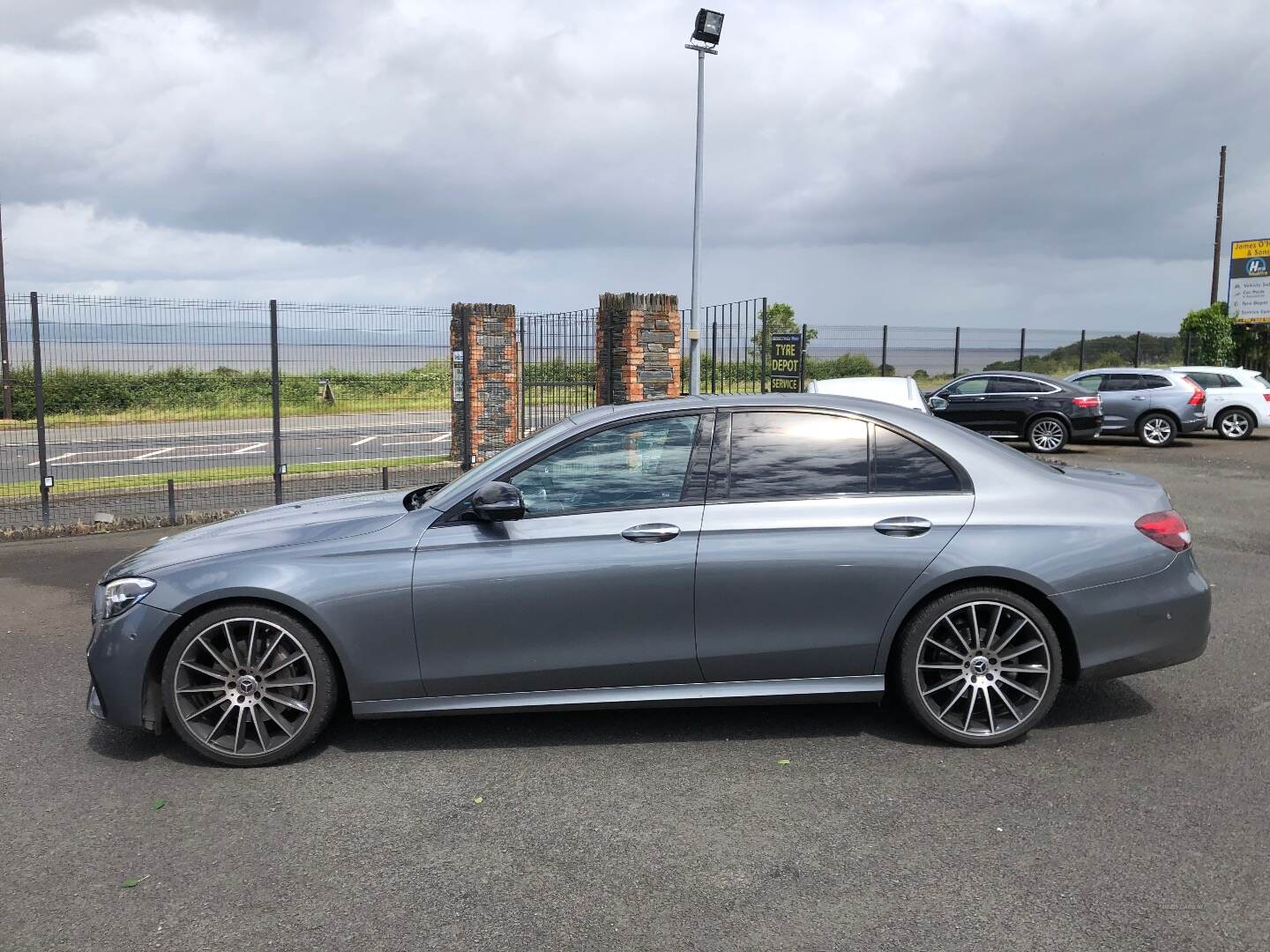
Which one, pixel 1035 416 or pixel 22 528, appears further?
pixel 1035 416

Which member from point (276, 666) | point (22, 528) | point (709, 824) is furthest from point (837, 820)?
point (22, 528)

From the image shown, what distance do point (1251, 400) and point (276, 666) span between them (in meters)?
22.0

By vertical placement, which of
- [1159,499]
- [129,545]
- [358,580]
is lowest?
[129,545]

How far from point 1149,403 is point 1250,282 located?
53.3ft

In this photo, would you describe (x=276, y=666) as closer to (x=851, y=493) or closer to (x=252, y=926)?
(x=252, y=926)

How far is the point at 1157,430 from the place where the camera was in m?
20.3

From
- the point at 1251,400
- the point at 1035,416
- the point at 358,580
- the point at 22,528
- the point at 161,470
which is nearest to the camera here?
the point at 358,580

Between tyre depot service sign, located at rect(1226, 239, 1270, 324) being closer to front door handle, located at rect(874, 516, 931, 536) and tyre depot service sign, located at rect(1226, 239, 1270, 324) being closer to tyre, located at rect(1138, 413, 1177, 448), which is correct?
tyre, located at rect(1138, 413, 1177, 448)

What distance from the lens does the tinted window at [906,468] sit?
4562 millimetres

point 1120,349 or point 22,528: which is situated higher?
point 1120,349

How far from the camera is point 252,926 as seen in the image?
10.2ft

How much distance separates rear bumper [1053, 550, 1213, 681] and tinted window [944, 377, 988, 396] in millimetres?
16168

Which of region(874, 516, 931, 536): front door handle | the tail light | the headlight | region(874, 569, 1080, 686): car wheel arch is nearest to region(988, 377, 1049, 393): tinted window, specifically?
the tail light

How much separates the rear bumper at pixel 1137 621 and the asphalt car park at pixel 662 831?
0.37 meters
